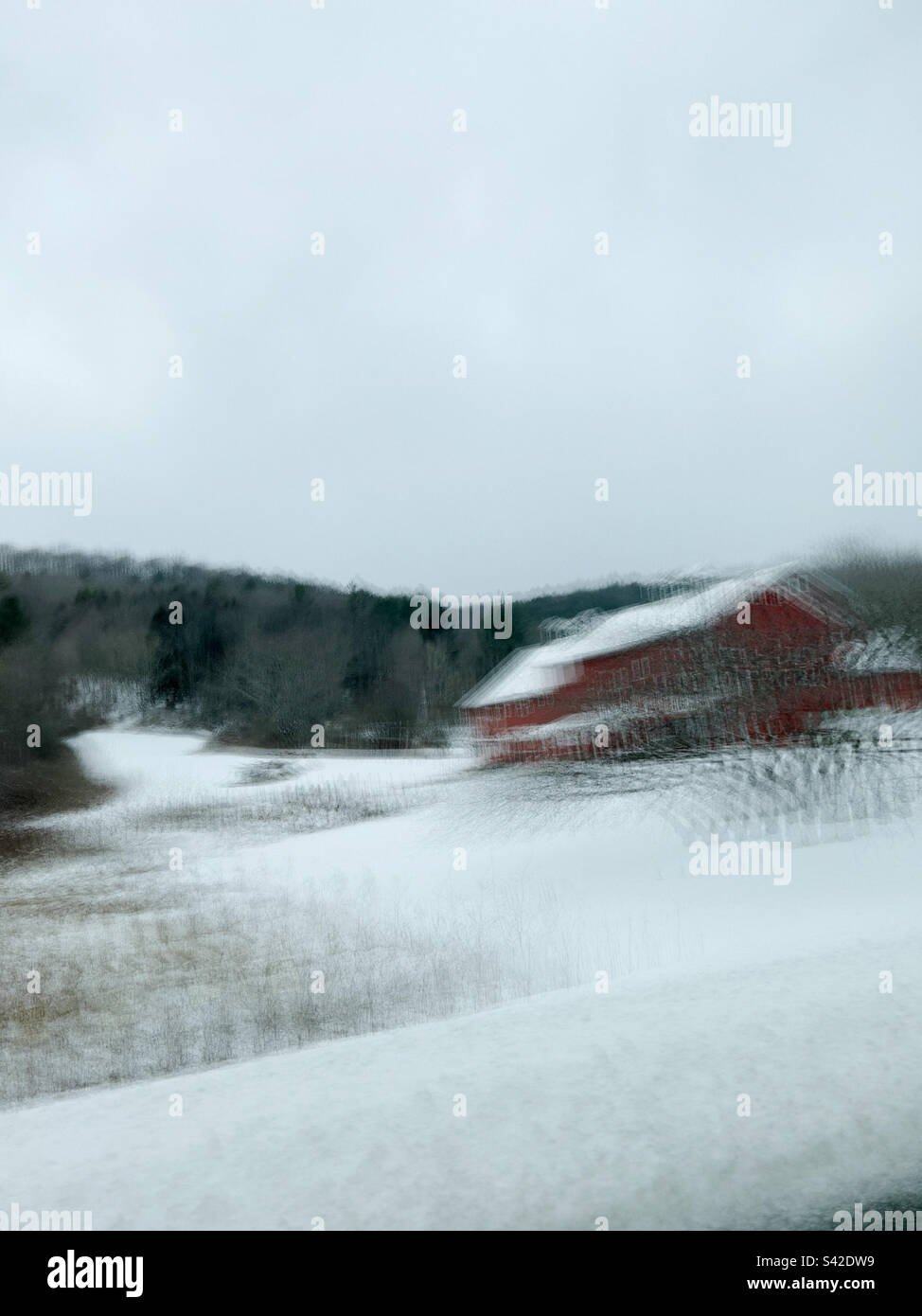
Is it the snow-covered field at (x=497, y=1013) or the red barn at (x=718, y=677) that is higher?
the red barn at (x=718, y=677)

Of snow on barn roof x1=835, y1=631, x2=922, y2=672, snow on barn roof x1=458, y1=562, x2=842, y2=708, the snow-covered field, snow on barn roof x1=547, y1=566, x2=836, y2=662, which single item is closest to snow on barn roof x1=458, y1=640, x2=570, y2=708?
snow on barn roof x1=458, y1=562, x2=842, y2=708

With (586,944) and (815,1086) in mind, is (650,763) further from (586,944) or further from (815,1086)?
(815,1086)

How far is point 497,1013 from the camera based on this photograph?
7.25 m

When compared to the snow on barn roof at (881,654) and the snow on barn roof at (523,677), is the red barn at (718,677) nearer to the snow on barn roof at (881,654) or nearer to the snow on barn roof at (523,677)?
Result: the snow on barn roof at (881,654)

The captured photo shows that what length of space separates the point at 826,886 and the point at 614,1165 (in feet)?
27.3

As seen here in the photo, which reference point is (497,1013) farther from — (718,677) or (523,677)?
(523,677)

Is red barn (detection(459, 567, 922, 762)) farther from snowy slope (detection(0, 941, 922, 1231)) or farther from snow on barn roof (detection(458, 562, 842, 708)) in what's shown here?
snowy slope (detection(0, 941, 922, 1231))

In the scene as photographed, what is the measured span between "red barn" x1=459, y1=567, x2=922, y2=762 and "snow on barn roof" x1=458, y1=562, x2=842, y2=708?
0.11ft

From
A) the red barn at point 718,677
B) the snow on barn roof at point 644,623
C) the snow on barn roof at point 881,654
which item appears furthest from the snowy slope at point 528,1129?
the snow on barn roof at point 644,623

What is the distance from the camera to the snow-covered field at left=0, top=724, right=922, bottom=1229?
4570mm

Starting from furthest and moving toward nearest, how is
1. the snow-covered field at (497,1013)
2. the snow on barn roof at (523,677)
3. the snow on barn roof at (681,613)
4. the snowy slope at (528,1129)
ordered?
1. the snow on barn roof at (523,677)
2. the snow on barn roof at (681,613)
3. the snow-covered field at (497,1013)
4. the snowy slope at (528,1129)

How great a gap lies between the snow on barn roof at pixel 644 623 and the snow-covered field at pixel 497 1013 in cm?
286

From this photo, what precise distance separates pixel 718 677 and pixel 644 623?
3037mm

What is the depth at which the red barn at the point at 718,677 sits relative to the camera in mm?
15094
